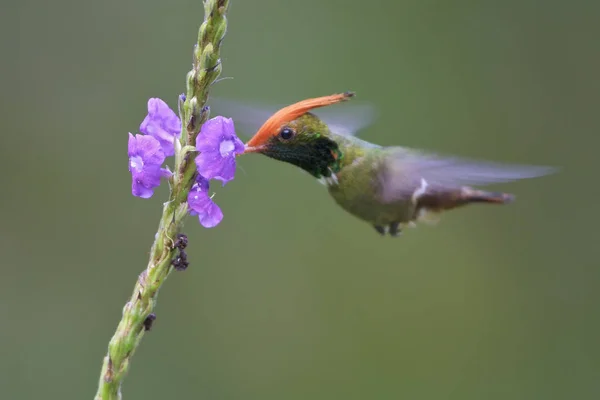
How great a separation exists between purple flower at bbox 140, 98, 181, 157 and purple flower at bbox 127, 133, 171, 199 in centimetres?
6

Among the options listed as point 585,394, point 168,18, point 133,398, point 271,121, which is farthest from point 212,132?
point 585,394

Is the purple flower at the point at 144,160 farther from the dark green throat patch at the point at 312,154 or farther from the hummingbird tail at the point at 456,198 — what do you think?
the hummingbird tail at the point at 456,198

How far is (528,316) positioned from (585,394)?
2.25 ft

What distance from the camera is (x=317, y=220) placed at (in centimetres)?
559

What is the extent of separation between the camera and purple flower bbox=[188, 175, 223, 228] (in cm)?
180

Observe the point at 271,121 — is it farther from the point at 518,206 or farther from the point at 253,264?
the point at 518,206

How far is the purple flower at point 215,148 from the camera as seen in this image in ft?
5.76

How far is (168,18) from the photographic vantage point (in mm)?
5602

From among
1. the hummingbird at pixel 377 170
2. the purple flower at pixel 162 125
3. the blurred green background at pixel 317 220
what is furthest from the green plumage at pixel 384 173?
the blurred green background at pixel 317 220

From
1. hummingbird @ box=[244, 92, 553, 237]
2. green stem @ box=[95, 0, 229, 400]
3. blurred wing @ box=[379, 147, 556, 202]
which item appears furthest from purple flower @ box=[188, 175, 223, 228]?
blurred wing @ box=[379, 147, 556, 202]

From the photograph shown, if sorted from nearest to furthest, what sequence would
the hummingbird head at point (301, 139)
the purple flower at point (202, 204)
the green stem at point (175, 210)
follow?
the green stem at point (175, 210) → the purple flower at point (202, 204) → the hummingbird head at point (301, 139)

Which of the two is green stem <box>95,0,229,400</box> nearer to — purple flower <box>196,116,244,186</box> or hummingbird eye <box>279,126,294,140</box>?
purple flower <box>196,116,244,186</box>

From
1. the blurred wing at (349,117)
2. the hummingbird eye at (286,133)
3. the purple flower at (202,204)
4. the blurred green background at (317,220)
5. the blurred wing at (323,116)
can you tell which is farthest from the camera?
the blurred green background at (317,220)

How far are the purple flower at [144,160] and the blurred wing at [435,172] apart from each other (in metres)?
1.08
